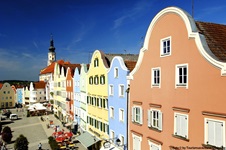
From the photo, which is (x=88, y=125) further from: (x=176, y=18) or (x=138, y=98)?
(x=176, y=18)

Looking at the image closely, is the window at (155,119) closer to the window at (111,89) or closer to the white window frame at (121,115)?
the white window frame at (121,115)

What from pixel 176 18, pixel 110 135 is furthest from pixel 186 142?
pixel 110 135

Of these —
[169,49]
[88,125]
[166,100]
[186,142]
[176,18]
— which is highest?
[176,18]

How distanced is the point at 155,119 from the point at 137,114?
2.80m

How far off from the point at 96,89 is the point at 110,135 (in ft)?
22.7

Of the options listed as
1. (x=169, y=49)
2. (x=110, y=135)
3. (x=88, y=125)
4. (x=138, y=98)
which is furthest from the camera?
(x=88, y=125)

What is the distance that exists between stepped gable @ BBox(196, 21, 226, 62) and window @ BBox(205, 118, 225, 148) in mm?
3554

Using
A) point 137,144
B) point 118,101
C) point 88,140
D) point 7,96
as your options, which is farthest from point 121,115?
point 7,96

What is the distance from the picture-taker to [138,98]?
19.9 meters

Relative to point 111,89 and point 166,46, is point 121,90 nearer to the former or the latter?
point 111,89

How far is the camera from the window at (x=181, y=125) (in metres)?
14.6

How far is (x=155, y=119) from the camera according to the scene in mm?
17672

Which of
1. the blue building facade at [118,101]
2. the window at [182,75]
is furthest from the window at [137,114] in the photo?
the window at [182,75]

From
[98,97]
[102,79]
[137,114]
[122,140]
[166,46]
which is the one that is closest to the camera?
[166,46]
